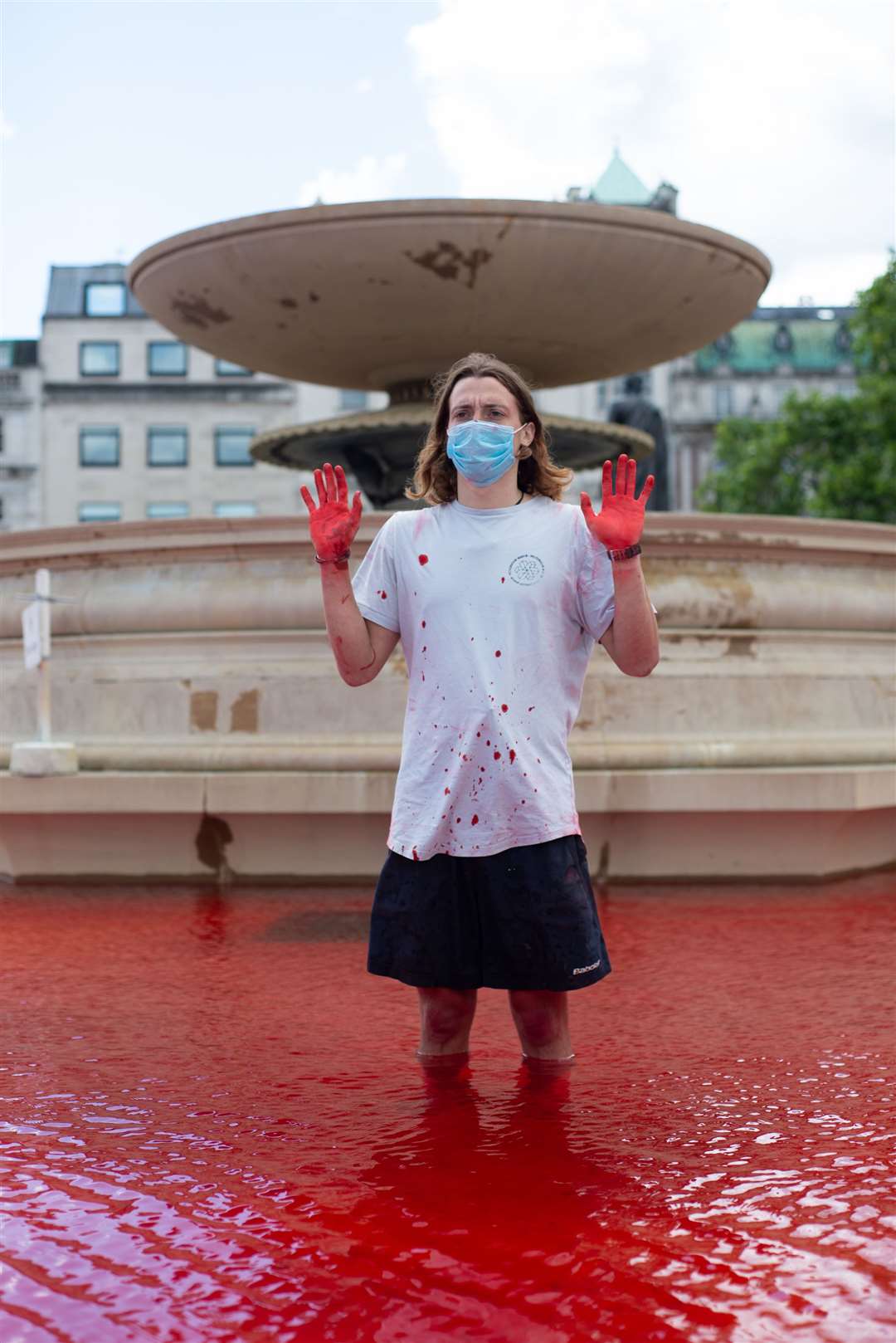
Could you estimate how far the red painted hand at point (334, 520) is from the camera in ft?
10.0

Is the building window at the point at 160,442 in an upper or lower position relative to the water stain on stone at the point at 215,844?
upper

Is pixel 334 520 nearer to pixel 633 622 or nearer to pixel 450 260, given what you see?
pixel 633 622

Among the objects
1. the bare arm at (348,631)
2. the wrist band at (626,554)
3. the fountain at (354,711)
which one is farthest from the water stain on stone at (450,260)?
the wrist band at (626,554)

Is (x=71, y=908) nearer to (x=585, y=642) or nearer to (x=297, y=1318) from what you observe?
(x=585, y=642)

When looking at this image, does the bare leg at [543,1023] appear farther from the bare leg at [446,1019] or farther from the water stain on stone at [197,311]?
the water stain on stone at [197,311]

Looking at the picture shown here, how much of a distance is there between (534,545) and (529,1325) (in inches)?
59.0

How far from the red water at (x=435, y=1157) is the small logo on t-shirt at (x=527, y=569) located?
40.6 inches

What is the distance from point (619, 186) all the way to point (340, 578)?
209 ft

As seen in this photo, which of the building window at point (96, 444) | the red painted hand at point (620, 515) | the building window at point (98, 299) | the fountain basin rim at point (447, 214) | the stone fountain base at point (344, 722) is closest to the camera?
the red painted hand at point (620, 515)

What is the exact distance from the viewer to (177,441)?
54125mm

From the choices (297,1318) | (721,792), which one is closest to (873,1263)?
(297,1318)

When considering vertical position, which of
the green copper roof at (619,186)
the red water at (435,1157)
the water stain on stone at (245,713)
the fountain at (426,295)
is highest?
the green copper roof at (619,186)

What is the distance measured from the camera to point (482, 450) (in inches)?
123

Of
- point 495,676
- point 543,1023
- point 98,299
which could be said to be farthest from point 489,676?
point 98,299
